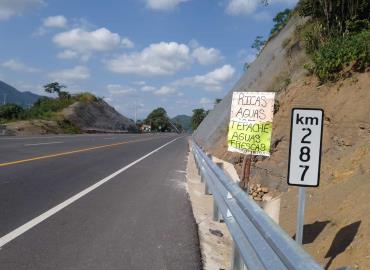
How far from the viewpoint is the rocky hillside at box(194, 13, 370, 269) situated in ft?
21.1

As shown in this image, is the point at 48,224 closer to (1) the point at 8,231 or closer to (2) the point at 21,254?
(1) the point at 8,231

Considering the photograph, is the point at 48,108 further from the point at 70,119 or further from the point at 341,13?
the point at 341,13

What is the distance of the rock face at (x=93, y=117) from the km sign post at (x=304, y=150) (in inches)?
3010

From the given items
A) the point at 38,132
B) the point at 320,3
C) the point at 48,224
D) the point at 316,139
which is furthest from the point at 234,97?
the point at 38,132

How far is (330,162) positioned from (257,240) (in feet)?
29.7

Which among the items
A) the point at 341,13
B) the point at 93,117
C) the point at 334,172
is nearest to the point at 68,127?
the point at 93,117

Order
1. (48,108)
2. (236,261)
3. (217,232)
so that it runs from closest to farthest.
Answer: (236,261) → (217,232) → (48,108)

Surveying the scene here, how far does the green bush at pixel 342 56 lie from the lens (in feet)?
49.0

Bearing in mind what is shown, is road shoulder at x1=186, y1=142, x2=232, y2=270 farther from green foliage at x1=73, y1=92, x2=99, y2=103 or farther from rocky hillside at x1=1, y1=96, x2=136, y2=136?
green foliage at x1=73, y1=92, x2=99, y2=103

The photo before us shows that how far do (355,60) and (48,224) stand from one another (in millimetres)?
10585

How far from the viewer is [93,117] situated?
9325 cm

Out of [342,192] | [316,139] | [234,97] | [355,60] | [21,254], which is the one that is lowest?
[21,254]

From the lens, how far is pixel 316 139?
213 inches

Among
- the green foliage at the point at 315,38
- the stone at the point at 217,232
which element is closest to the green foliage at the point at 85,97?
the green foliage at the point at 315,38
